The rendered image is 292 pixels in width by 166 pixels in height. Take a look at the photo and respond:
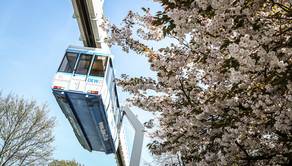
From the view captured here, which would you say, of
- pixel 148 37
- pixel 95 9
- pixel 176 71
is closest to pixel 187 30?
pixel 176 71

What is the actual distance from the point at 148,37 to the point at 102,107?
11.5ft

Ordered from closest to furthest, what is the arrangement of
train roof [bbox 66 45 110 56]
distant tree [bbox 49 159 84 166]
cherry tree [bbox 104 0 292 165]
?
cherry tree [bbox 104 0 292 165]
train roof [bbox 66 45 110 56]
distant tree [bbox 49 159 84 166]

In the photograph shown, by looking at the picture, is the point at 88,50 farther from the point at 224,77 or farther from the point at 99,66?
the point at 224,77

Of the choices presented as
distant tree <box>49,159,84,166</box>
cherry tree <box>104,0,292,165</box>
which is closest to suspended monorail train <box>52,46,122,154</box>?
cherry tree <box>104,0,292,165</box>

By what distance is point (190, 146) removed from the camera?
4477mm

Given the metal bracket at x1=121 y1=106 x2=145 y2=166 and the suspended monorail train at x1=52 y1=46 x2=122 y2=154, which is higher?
the suspended monorail train at x1=52 y1=46 x2=122 y2=154

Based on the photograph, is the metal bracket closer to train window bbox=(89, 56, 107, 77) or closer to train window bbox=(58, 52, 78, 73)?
train window bbox=(89, 56, 107, 77)

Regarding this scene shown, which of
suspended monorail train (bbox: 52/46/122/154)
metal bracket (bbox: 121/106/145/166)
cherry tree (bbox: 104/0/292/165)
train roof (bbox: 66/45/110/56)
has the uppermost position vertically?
cherry tree (bbox: 104/0/292/165)

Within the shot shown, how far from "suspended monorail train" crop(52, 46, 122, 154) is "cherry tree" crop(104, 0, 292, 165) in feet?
7.29

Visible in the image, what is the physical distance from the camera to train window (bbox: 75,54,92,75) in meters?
7.03

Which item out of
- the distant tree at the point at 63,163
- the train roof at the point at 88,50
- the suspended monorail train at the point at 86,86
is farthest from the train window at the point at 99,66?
the distant tree at the point at 63,163

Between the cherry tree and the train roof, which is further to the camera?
the train roof

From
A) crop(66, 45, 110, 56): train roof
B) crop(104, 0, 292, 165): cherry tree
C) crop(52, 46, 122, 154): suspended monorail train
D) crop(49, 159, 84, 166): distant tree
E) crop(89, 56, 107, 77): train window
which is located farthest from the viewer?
crop(49, 159, 84, 166): distant tree

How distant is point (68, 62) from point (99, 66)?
1101mm
